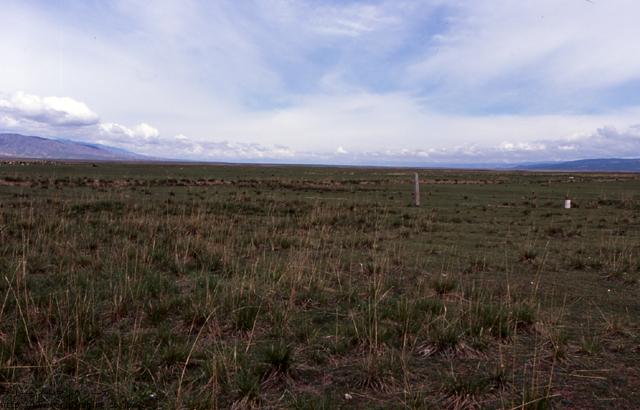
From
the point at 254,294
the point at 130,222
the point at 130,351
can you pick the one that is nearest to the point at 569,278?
the point at 254,294

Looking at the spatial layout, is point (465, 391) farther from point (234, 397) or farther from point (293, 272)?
point (293, 272)

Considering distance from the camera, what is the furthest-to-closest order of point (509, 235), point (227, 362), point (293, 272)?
1. point (509, 235)
2. point (293, 272)
3. point (227, 362)

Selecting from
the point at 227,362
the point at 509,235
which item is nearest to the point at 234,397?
the point at 227,362

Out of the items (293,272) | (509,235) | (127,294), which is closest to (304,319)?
(293,272)

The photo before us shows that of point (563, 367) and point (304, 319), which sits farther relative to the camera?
point (304, 319)

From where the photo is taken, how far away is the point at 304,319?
5328mm

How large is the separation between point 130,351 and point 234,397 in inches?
51.6

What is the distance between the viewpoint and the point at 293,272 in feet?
22.3

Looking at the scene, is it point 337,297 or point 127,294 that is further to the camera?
point 337,297

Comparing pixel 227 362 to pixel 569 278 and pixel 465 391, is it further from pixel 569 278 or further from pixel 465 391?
pixel 569 278

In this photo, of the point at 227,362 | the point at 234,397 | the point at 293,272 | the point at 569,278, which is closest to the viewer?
the point at 234,397

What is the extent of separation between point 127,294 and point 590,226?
643 inches

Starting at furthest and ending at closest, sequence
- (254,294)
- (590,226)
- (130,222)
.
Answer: (590,226), (130,222), (254,294)

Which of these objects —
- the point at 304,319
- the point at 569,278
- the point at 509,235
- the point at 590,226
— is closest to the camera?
the point at 304,319
